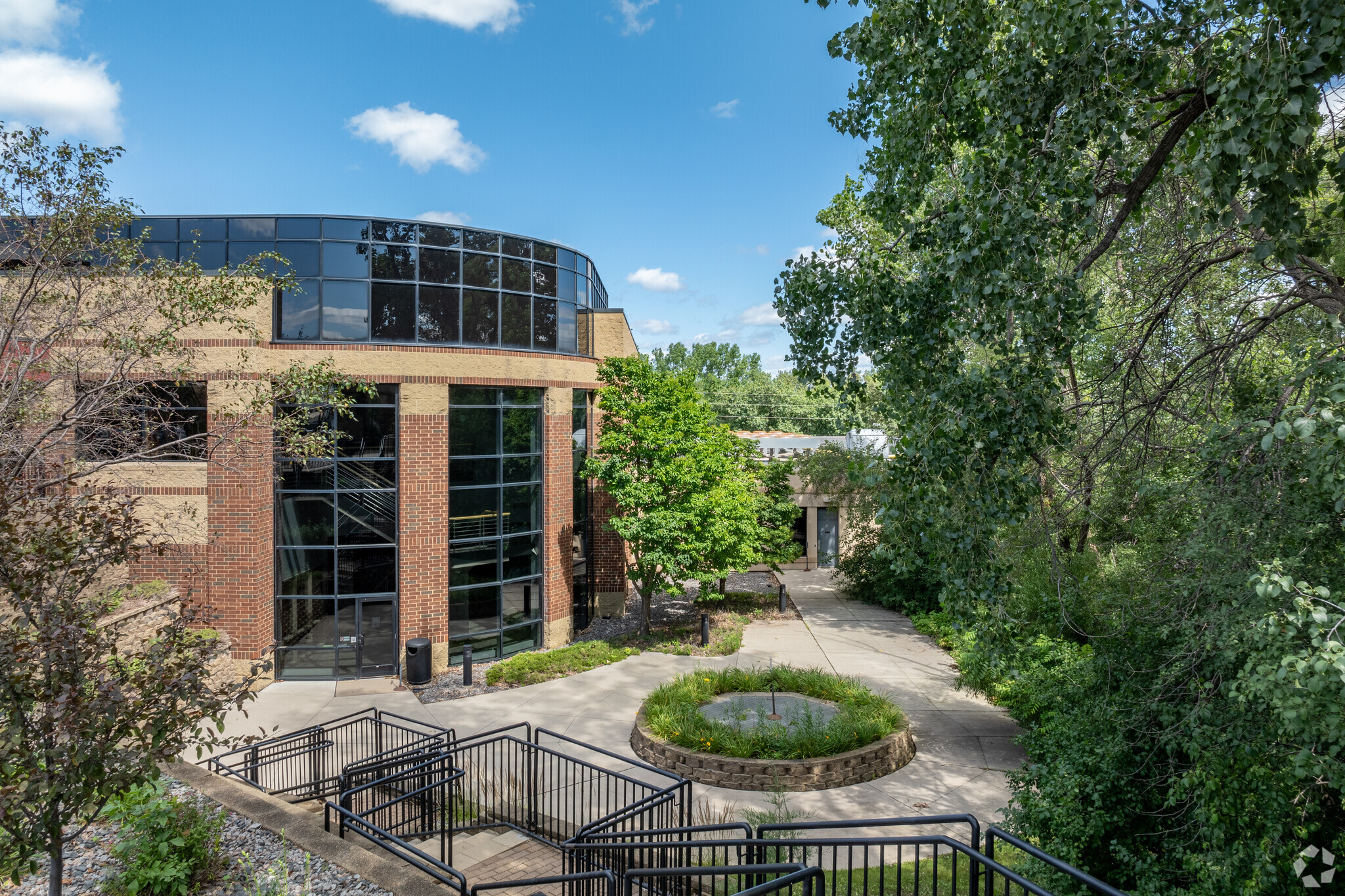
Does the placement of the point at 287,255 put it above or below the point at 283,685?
above

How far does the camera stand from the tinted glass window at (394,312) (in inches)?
648

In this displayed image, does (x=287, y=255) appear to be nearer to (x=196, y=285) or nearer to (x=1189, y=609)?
(x=196, y=285)

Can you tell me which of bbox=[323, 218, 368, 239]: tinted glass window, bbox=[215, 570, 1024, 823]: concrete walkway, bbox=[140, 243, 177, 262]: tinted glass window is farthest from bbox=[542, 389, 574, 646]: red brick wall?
bbox=[140, 243, 177, 262]: tinted glass window

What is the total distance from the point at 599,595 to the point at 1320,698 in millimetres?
18862

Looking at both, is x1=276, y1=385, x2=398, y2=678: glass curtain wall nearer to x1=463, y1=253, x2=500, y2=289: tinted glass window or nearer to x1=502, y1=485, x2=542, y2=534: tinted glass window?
x1=502, y1=485, x2=542, y2=534: tinted glass window

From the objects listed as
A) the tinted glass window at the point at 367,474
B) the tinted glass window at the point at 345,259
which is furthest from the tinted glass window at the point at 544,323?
the tinted glass window at the point at 367,474

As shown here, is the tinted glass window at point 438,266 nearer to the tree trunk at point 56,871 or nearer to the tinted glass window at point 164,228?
the tinted glass window at point 164,228

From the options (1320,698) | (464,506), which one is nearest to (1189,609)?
(1320,698)

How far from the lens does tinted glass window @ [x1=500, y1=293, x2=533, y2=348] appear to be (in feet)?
59.1

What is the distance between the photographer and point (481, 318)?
57.8 feet

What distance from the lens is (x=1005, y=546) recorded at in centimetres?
1364

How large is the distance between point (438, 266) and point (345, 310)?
2197 mm

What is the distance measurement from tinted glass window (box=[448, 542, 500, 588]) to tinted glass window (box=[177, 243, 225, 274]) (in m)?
7.76

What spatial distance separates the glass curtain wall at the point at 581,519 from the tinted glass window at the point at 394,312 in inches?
201
